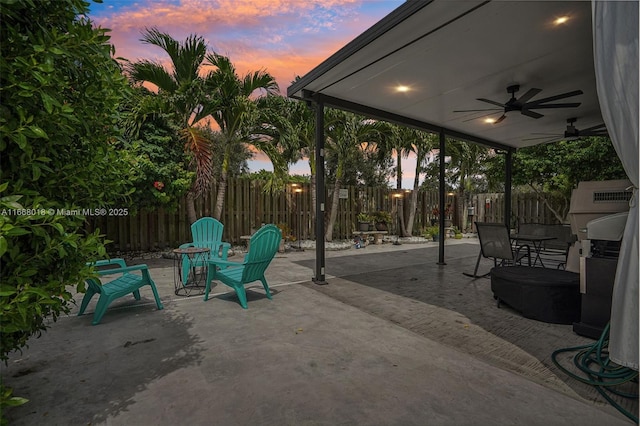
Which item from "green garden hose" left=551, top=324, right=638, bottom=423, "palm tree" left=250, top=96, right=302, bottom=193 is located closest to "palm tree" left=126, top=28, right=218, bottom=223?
"palm tree" left=250, top=96, right=302, bottom=193

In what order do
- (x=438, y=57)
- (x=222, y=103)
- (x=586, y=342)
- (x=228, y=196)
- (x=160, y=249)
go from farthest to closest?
1. (x=228, y=196)
2. (x=160, y=249)
3. (x=222, y=103)
4. (x=438, y=57)
5. (x=586, y=342)

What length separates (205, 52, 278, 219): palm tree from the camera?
20.9 feet

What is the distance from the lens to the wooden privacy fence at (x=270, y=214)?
266 inches

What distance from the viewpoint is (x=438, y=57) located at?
344 centimetres

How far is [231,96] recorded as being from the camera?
258 inches

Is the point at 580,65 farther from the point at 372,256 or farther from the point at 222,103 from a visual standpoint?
the point at 222,103

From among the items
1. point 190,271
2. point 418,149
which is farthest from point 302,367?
point 418,149

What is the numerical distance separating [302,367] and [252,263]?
5.08ft

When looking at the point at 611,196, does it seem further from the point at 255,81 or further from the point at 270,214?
the point at 270,214

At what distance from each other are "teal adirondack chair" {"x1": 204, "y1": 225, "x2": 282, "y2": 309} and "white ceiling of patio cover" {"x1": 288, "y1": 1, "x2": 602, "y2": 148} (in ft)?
7.18

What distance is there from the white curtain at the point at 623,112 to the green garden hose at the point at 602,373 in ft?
0.91

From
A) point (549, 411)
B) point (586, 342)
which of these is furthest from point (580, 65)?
point (549, 411)

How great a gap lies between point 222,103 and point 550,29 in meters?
5.69

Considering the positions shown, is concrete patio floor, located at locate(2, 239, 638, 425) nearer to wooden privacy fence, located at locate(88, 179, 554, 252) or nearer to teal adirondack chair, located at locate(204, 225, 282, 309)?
teal adirondack chair, located at locate(204, 225, 282, 309)
